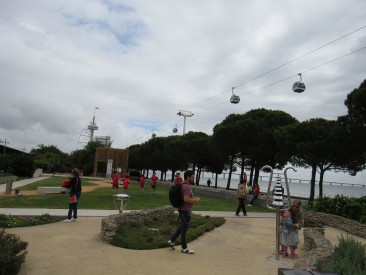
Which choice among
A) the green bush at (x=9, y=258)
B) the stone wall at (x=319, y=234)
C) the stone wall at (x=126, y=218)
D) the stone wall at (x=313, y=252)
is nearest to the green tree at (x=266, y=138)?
the stone wall at (x=319, y=234)

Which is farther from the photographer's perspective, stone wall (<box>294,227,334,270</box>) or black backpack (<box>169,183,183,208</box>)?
black backpack (<box>169,183,183,208</box>)

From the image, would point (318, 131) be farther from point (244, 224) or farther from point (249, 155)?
point (244, 224)

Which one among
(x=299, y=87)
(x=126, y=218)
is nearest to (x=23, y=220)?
(x=126, y=218)

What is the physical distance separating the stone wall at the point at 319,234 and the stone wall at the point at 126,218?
4.35 metres

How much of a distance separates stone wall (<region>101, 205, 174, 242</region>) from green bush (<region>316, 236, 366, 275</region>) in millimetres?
4777

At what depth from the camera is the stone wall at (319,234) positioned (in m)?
A: 6.55

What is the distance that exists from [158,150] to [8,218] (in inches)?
2006

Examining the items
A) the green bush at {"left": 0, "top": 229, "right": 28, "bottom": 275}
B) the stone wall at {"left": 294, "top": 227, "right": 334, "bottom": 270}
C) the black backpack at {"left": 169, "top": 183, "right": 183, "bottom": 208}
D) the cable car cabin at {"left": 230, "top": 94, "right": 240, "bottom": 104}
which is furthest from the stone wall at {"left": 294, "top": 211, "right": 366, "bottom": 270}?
the cable car cabin at {"left": 230, "top": 94, "right": 240, "bottom": 104}

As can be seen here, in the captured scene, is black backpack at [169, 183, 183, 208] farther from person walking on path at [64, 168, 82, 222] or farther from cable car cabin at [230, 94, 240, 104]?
cable car cabin at [230, 94, 240, 104]

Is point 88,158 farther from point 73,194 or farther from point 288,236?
point 288,236

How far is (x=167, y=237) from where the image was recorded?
30.9ft

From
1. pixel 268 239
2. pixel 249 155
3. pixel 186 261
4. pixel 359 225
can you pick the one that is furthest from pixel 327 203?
pixel 249 155

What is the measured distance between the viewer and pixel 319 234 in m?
9.19

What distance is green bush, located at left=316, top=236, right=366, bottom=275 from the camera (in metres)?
4.87
